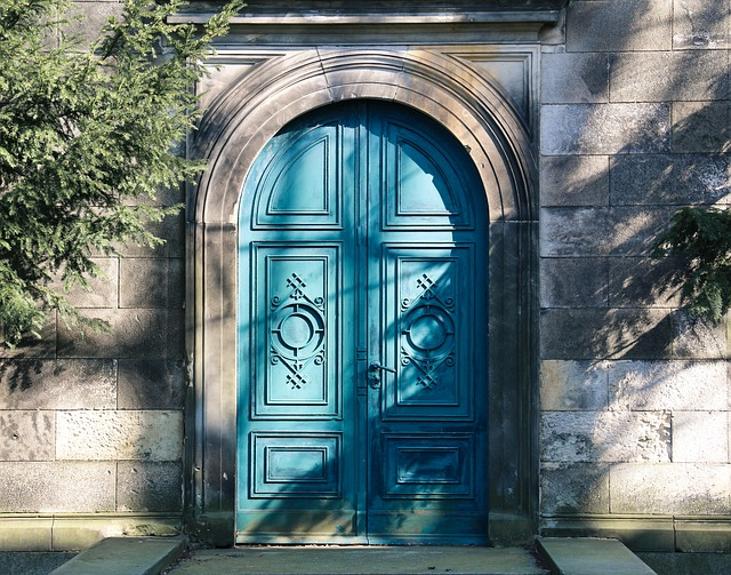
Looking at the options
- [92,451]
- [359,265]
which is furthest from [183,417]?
[359,265]

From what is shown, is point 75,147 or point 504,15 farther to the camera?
point 504,15

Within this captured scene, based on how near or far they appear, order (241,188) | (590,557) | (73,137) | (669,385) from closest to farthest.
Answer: (73,137), (590,557), (669,385), (241,188)

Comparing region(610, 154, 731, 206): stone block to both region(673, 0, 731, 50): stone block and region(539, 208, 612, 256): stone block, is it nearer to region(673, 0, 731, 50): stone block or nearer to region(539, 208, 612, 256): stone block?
region(539, 208, 612, 256): stone block

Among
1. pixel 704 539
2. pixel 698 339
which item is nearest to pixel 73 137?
pixel 698 339

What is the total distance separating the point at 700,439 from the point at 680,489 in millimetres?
339

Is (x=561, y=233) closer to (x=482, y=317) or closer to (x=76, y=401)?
(x=482, y=317)

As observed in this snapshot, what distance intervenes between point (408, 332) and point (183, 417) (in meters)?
1.54

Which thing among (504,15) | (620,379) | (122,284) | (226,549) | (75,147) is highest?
(504,15)

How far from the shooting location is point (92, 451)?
722 cm

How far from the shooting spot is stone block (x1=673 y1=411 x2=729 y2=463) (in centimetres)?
712

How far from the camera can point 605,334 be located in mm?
7168

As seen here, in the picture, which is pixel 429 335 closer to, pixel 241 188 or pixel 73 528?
pixel 241 188

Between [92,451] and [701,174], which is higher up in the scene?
[701,174]

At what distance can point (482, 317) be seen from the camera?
7.30 metres
